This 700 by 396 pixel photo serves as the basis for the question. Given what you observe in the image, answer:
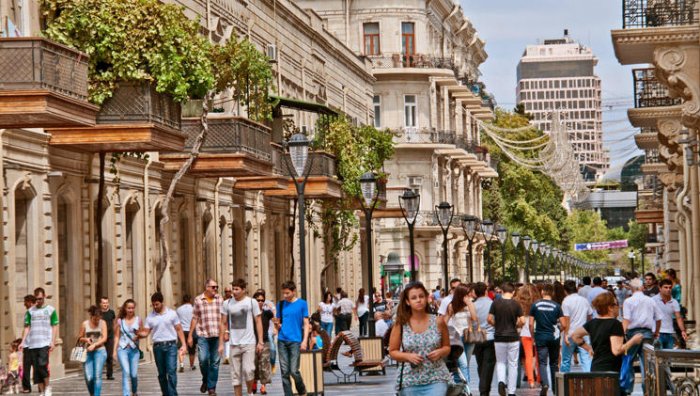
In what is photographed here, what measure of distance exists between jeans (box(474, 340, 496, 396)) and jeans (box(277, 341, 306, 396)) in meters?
2.39

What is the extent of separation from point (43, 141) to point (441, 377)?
17.3 meters

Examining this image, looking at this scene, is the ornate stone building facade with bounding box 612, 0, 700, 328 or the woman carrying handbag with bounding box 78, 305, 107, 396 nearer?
the woman carrying handbag with bounding box 78, 305, 107, 396

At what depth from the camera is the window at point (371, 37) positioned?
7650 centimetres

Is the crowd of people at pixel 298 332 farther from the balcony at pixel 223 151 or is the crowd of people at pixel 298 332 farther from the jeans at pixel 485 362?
the balcony at pixel 223 151

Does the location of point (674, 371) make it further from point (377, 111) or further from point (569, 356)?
point (377, 111)

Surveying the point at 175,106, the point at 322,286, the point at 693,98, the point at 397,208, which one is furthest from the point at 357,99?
the point at 693,98

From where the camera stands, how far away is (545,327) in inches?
892

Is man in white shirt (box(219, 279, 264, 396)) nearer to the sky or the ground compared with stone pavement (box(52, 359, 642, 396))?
nearer to the sky

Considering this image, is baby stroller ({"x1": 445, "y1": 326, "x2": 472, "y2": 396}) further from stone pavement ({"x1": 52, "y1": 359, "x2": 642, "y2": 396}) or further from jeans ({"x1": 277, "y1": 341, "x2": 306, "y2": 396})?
stone pavement ({"x1": 52, "y1": 359, "x2": 642, "y2": 396})

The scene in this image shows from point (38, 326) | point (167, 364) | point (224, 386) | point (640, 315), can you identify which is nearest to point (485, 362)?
point (640, 315)

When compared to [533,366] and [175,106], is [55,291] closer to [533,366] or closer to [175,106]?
[175,106]

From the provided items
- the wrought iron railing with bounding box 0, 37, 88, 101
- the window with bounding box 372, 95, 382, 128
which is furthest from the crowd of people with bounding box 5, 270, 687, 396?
the window with bounding box 372, 95, 382, 128

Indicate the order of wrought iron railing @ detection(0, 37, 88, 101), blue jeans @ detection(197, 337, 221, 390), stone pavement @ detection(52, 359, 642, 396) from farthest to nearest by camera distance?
stone pavement @ detection(52, 359, 642, 396) → blue jeans @ detection(197, 337, 221, 390) → wrought iron railing @ detection(0, 37, 88, 101)

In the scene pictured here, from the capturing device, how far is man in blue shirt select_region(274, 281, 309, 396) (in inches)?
872
